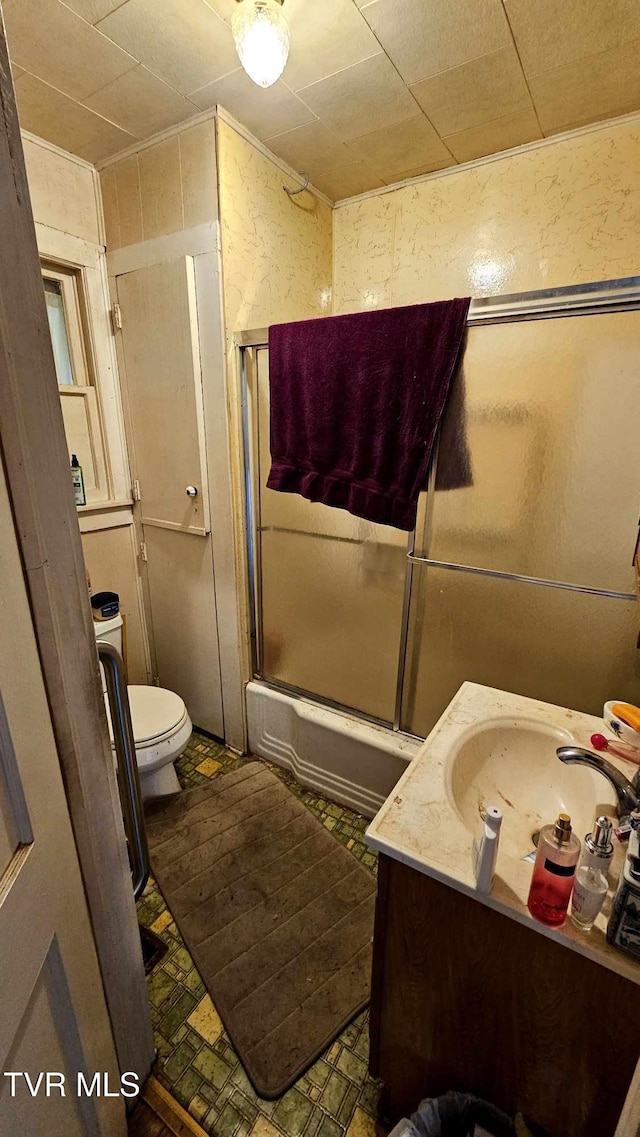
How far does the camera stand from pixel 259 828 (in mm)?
1654

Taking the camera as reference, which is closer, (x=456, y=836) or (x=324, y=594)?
(x=456, y=836)

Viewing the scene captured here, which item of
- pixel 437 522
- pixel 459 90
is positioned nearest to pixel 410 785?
pixel 437 522

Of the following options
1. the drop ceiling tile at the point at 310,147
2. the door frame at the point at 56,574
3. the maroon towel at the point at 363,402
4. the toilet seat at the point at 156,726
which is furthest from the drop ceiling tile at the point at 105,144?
the toilet seat at the point at 156,726

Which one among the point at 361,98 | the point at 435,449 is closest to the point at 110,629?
the point at 435,449

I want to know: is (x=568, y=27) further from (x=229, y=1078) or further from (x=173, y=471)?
(x=229, y=1078)

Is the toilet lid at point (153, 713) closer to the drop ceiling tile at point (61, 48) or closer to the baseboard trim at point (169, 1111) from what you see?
the baseboard trim at point (169, 1111)

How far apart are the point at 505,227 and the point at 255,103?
2.98 feet

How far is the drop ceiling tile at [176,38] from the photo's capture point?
3.44 ft

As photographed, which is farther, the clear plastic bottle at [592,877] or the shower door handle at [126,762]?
the shower door handle at [126,762]

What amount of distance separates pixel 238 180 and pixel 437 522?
1.31m

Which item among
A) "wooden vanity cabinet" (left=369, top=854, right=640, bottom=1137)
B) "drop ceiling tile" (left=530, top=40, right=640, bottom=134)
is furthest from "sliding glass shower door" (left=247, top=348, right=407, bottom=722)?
"drop ceiling tile" (left=530, top=40, right=640, bottom=134)

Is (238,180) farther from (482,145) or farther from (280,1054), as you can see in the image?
(280,1054)

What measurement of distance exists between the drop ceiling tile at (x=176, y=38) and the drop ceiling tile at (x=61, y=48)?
0.05 meters

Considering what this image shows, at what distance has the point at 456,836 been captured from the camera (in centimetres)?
77
